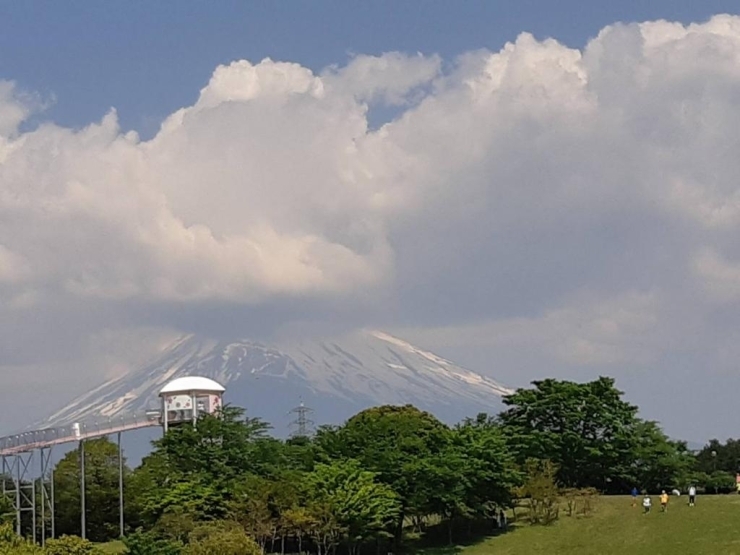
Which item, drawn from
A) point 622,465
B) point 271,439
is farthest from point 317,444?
point 622,465

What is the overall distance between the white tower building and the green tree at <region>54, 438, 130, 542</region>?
13.0 feet

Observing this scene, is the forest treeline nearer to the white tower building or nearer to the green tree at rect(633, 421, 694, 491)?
the green tree at rect(633, 421, 694, 491)

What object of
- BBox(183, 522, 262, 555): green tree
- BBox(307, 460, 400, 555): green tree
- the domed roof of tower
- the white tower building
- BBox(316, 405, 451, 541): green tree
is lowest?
BBox(183, 522, 262, 555): green tree

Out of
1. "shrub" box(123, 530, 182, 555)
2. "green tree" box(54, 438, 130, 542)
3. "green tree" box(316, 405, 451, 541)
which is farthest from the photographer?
"green tree" box(54, 438, 130, 542)

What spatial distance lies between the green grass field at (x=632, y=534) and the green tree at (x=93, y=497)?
19.7m

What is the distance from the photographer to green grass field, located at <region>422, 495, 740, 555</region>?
48281 millimetres

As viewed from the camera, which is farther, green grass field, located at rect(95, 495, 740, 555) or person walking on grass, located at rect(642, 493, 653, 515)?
person walking on grass, located at rect(642, 493, 653, 515)

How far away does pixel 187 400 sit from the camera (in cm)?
6831

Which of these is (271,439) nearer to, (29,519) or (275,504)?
(275,504)

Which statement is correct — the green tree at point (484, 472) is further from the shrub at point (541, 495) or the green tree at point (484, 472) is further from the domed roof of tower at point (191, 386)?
the domed roof of tower at point (191, 386)

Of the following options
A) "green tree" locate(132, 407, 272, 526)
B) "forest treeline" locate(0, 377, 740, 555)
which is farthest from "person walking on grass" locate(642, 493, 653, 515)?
"green tree" locate(132, 407, 272, 526)

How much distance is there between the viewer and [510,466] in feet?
187

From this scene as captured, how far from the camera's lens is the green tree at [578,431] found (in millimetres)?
62594

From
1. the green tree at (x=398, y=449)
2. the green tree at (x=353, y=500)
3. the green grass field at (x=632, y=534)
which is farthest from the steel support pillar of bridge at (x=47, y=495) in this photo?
the green grass field at (x=632, y=534)
